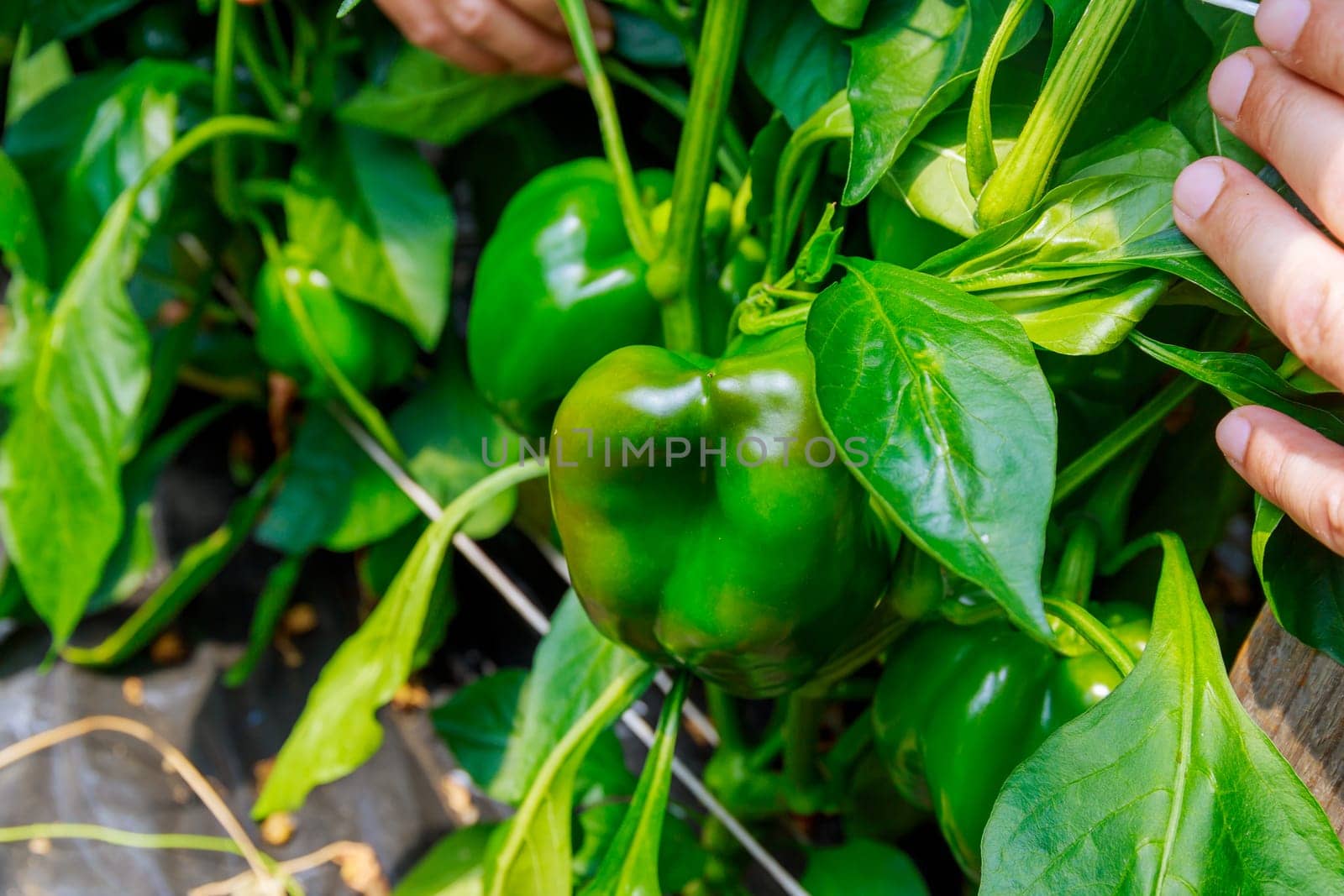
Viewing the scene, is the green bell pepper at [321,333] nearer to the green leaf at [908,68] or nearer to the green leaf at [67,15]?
the green leaf at [67,15]

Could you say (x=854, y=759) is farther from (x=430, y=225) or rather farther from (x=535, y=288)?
(x=430, y=225)

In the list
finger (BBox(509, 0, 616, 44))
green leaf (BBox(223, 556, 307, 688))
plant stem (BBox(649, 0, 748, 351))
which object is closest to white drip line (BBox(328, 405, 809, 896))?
green leaf (BBox(223, 556, 307, 688))

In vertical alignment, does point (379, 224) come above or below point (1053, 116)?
below

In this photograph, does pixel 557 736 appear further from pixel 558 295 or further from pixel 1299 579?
pixel 1299 579

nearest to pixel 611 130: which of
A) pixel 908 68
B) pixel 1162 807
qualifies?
pixel 908 68

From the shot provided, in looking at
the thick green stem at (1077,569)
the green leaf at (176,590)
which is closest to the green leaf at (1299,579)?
the thick green stem at (1077,569)

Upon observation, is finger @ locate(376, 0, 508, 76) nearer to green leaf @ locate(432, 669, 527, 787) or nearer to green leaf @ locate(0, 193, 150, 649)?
green leaf @ locate(0, 193, 150, 649)
